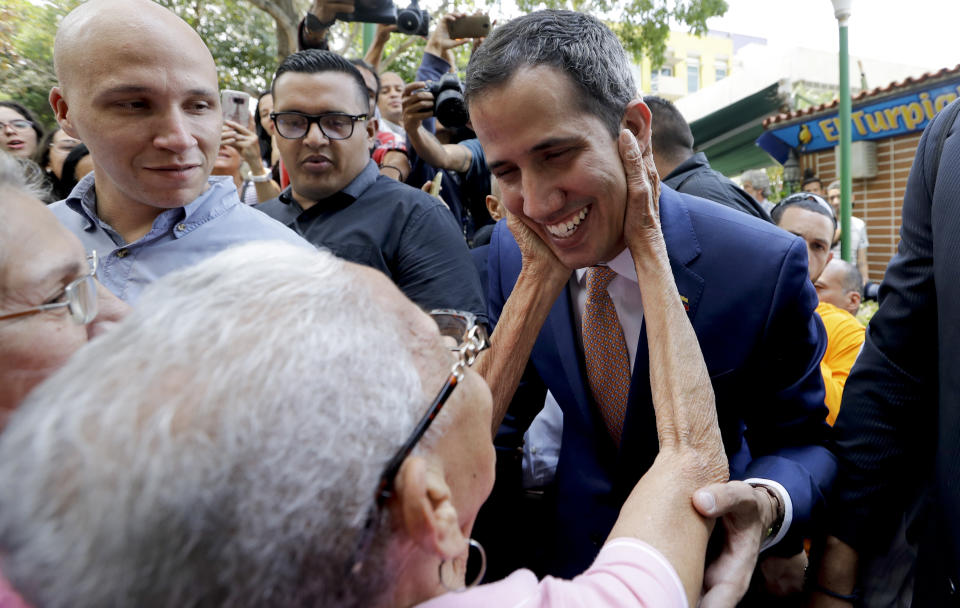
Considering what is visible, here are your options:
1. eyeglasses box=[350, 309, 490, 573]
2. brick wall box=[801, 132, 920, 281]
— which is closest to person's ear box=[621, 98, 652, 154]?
eyeglasses box=[350, 309, 490, 573]

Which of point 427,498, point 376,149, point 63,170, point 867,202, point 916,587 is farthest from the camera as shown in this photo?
point 867,202

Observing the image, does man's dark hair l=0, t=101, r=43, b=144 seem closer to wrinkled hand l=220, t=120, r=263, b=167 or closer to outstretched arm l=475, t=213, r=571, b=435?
wrinkled hand l=220, t=120, r=263, b=167

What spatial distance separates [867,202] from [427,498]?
32.3ft

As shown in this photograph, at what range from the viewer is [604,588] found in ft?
3.00

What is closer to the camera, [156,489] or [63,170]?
[156,489]

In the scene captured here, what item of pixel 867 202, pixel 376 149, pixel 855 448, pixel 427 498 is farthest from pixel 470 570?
pixel 867 202

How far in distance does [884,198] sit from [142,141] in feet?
31.0

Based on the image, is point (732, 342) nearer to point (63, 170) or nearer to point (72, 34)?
point (72, 34)

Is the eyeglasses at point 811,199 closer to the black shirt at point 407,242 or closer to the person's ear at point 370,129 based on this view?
the black shirt at point 407,242

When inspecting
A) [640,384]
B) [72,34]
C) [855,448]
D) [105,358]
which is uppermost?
[72,34]

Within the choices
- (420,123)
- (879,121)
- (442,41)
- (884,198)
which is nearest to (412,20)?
(442,41)

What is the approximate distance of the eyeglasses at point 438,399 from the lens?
0.81 m

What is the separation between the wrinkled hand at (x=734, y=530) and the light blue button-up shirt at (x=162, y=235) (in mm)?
1186

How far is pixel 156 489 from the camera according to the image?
2.14ft
